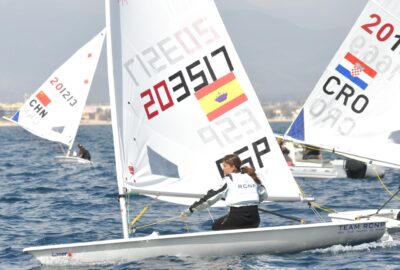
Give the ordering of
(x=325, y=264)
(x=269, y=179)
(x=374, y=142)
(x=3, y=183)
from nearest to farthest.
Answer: (x=325, y=264) → (x=269, y=179) → (x=374, y=142) → (x=3, y=183)

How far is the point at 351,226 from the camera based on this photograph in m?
10.6

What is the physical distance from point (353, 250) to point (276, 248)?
110 centimetres

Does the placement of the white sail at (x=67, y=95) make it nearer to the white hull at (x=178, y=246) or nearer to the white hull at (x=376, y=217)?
the white hull at (x=376, y=217)

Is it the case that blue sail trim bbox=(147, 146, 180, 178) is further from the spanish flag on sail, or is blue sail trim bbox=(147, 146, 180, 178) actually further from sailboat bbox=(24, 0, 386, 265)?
the spanish flag on sail

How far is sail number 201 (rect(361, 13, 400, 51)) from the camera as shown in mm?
13766

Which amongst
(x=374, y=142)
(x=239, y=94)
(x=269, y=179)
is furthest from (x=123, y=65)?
(x=374, y=142)

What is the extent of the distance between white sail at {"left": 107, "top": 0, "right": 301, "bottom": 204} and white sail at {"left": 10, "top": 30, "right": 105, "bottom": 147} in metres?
22.4

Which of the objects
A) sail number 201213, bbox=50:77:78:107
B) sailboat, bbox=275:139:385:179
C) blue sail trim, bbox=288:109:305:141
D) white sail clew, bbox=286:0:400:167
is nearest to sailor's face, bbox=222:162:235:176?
white sail clew, bbox=286:0:400:167

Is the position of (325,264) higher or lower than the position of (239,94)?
lower

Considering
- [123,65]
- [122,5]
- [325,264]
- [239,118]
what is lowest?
[325,264]

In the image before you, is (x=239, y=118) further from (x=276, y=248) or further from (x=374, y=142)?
(x=374, y=142)

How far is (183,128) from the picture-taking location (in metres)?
10.6

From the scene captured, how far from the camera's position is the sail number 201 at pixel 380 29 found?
45.2 ft

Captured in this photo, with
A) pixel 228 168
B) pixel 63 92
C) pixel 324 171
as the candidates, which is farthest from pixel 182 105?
pixel 63 92
